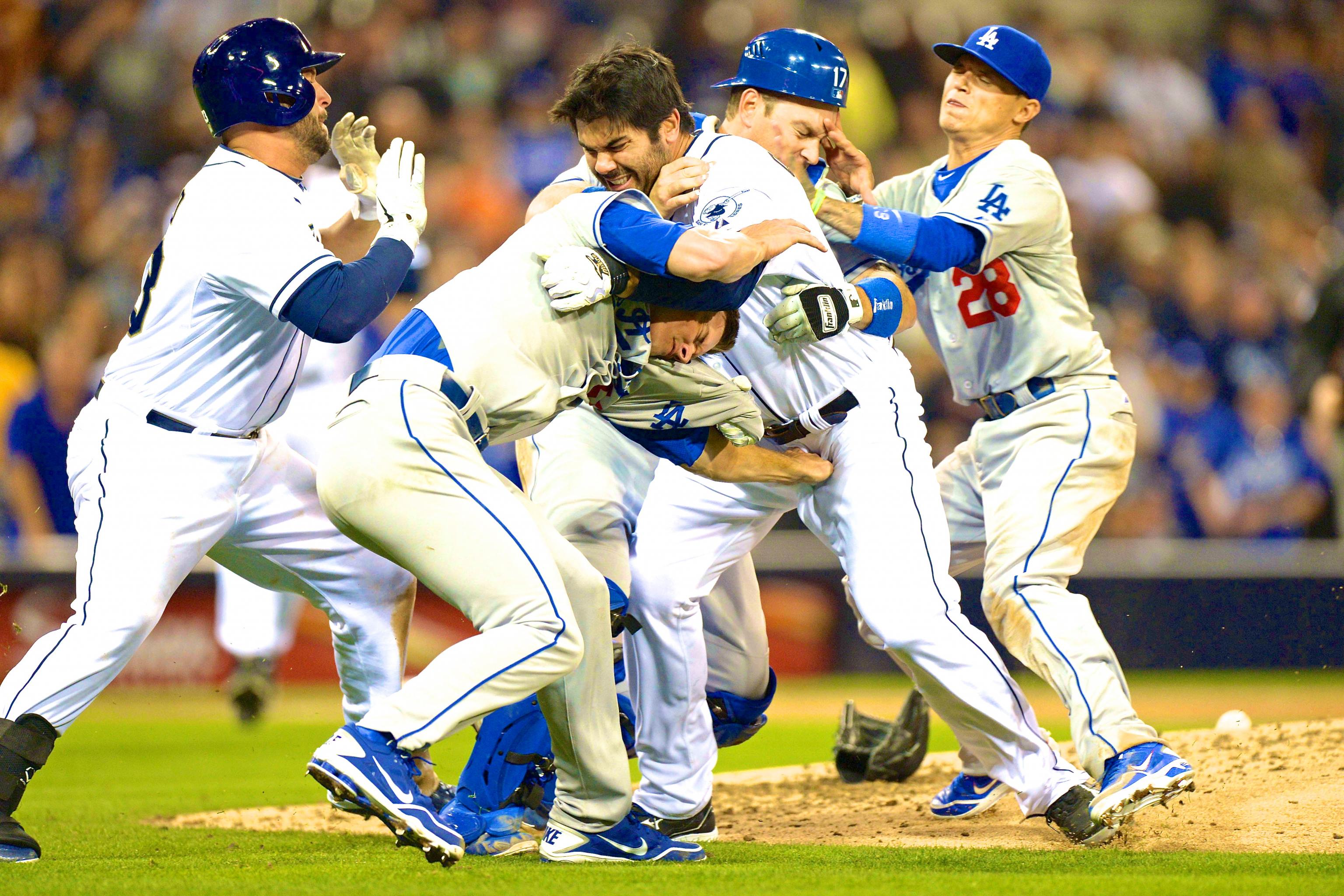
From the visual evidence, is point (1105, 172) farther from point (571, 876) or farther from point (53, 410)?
point (571, 876)

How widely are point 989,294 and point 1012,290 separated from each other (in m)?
0.08

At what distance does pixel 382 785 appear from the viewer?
3.16m

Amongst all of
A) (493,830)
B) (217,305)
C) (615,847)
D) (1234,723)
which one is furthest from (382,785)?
(1234,723)

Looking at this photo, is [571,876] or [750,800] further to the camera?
[750,800]

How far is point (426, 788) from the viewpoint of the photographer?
447cm

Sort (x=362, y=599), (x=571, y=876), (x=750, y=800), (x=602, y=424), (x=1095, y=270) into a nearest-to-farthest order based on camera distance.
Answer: (x=571, y=876)
(x=362, y=599)
(x=602, y=424)
(x=750, y=800)
(x=1095, y=270)

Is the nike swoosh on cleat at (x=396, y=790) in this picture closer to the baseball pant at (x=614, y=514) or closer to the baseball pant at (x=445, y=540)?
the baseball pant at (x=445, y=540)

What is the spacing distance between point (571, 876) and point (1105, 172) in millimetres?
10213

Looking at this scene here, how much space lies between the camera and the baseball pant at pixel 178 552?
3.84 meters

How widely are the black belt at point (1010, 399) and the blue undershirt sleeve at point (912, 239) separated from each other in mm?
531

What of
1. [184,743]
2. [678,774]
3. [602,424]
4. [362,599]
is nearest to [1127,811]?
[678,774]

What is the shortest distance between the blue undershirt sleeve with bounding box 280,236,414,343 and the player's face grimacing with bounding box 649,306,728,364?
30.9 inches

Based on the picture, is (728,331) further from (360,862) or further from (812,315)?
(360,862)

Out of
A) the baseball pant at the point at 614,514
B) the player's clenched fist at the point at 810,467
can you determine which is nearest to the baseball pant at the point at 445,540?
the baseball pant at the point at 614,514
